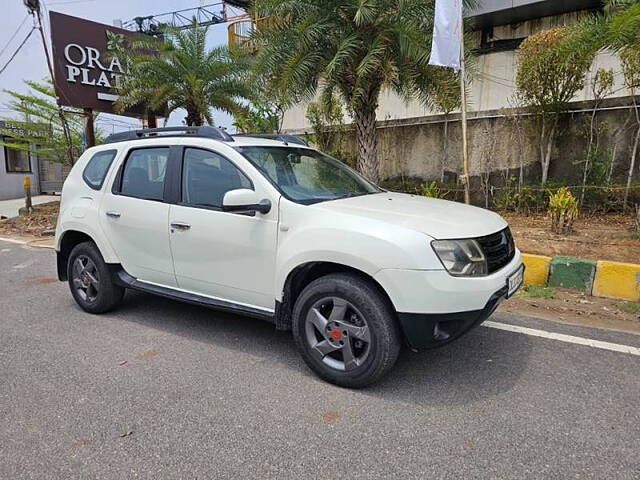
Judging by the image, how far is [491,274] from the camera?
3.11m

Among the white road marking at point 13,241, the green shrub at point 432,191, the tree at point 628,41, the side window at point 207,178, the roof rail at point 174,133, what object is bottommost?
the white road marking at point 13,241

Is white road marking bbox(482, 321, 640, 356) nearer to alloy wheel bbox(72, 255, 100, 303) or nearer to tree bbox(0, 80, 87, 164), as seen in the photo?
alloy wheel bbox(72, 255, 100, 303)

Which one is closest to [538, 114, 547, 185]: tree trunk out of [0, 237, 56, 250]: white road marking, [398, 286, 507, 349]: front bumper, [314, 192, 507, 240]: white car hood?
[314, 192, 507, 240]: white car hood

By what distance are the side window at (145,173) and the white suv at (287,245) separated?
14 mm

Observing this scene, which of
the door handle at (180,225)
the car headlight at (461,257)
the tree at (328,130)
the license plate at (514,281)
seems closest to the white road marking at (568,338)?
the license plate at (514,281)

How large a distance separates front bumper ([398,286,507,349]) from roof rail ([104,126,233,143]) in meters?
2.13

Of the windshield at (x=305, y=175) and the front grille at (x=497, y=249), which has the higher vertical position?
the windshield at (x=305, y=175)

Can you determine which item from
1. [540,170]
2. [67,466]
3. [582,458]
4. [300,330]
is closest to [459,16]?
[540,170]

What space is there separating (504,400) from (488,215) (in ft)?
4.49

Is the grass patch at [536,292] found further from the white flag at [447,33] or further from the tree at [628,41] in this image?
the tree at [628,41]

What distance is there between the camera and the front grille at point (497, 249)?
3137 mm

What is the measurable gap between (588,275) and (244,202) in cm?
397

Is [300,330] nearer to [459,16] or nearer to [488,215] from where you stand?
[488,215]

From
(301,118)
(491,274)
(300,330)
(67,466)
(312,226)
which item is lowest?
(67,466)
